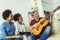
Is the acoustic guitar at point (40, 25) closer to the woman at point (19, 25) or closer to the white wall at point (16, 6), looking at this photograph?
the woman at point (19, 25)

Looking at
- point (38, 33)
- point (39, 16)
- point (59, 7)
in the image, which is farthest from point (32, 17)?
point (59, 7)

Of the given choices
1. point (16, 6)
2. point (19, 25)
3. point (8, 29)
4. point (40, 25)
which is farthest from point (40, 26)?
point (16, 6)

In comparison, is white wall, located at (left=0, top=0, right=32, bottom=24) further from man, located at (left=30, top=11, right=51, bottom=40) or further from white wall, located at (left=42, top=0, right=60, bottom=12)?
white wall, located at (left=42, top=0, right=60, bottom=12)

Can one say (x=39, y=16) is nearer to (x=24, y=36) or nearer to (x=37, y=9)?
(x=37, y=9)

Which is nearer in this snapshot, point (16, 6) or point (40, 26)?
point (40, 26)

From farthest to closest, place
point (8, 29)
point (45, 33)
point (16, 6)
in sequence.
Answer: point (16, 6) → point (45, 33) → point (8, 29)

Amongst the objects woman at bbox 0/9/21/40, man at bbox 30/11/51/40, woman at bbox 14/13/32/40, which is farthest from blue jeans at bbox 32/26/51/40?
woman at bbox 0/9/21/40

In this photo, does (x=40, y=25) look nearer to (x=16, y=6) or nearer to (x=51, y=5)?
(x=51, y=5)

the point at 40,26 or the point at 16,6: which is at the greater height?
the point at 16,6

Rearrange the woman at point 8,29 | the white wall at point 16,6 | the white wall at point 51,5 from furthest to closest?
1. the white wall at point 16,6
2. the white wall at point 51,5
3. the woman at point 8,29

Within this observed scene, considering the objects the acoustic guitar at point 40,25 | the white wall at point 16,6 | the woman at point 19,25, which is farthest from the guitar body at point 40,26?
the white wall at point 16,6

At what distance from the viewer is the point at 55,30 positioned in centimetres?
183

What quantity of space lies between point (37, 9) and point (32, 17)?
4.4 inches

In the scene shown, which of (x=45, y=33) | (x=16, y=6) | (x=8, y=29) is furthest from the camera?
(x=16, y=6)
